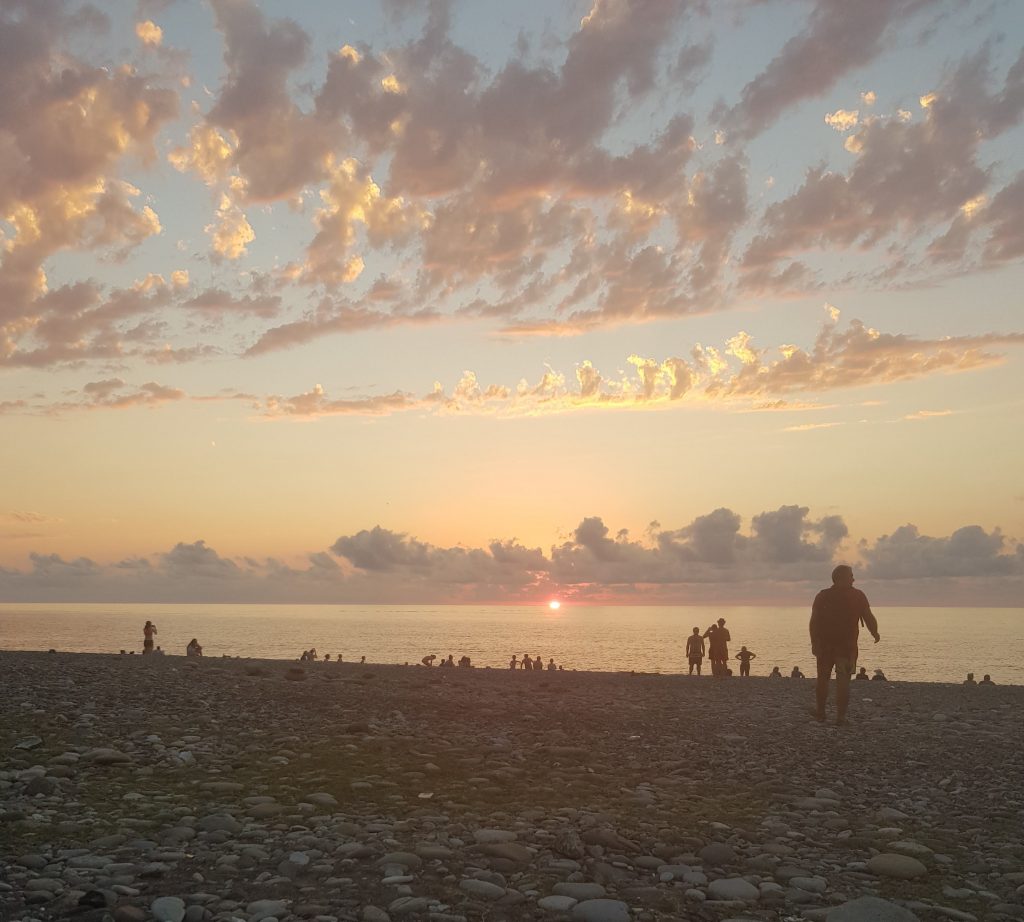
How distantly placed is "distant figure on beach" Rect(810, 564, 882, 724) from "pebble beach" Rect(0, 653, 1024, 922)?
1017 mm

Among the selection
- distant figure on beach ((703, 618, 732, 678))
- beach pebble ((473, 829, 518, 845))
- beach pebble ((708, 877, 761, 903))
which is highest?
distant figure on beach ((703, 618, 732, 678))

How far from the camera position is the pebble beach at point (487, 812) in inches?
288

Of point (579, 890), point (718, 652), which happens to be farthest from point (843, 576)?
point (718, 652)

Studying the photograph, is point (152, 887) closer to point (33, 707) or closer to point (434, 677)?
point (33, 707)

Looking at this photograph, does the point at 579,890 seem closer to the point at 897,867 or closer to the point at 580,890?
the point at 580,890

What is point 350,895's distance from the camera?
7.31 m

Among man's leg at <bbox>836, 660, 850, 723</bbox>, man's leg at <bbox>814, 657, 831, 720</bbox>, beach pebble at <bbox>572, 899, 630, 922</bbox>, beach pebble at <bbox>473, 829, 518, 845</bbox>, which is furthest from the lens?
man's leg at <bbox>814, 657, 831, 720</bbox>

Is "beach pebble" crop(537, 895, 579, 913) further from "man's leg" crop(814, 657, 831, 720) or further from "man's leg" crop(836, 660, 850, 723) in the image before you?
"man's leg" crop(814, 657, 831, 720)

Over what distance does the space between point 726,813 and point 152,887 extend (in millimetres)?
6362

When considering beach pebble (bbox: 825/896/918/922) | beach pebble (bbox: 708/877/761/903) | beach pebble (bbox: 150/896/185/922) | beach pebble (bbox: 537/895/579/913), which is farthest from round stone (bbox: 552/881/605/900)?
beach pebble (bbox: 150/896/185/922)

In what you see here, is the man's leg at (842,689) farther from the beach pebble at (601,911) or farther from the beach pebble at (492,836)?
the beach pebble at (601,911)

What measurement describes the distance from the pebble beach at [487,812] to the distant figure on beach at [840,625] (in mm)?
1017

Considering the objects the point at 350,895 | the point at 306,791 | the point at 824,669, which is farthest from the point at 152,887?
the point at 824,669

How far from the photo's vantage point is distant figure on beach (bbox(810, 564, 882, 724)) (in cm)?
1820
